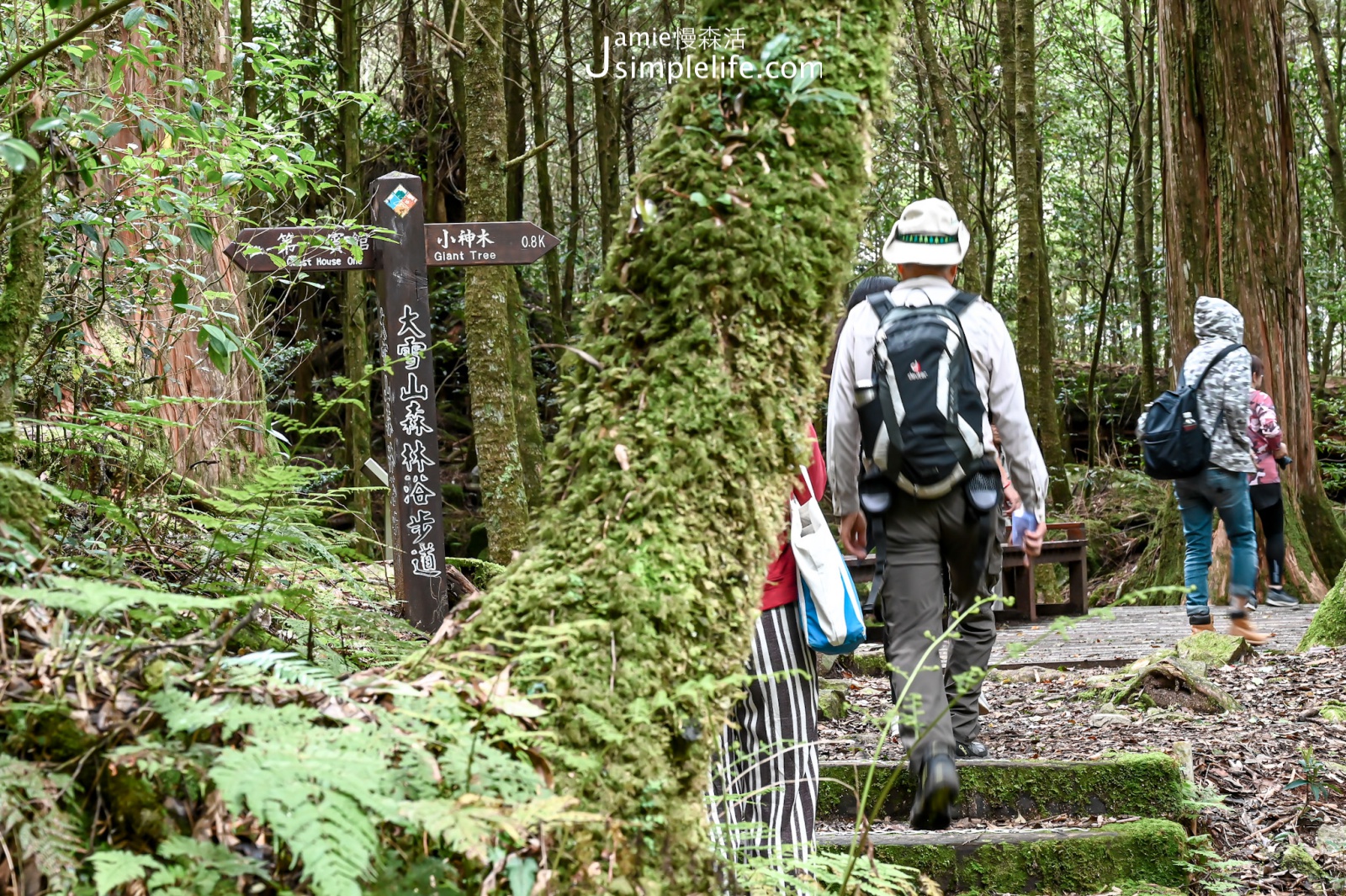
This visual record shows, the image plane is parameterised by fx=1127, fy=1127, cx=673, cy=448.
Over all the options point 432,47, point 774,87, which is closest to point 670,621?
point 774,87

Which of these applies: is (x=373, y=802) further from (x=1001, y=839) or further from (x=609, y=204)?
(x=609, y=204)

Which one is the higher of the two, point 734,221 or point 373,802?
point 734,221

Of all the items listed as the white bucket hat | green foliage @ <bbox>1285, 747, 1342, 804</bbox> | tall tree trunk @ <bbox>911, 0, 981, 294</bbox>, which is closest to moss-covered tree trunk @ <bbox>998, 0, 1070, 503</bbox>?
tall tree trunk @ <bbox>911, 0, 981, 294</bbox>

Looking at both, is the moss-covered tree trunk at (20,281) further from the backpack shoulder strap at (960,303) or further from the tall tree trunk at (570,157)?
the tall tree trunk at (570,157)

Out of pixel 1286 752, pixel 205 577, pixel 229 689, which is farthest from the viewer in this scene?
pixel 1286 752

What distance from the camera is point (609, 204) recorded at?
711 inches

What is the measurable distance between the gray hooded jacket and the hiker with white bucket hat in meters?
4.28

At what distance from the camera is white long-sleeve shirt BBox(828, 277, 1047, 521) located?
14.0 feet

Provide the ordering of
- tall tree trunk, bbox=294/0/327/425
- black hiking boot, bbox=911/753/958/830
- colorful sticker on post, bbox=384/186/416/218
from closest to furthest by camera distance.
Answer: black hiking boot, bbox=911/753/958/830
colorful sticker on post, bbox=384/186/416/218
tall tree trunk, bbox=294/0/327/425

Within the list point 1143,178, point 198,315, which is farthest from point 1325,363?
point 198,315

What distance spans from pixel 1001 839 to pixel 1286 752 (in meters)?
2.26

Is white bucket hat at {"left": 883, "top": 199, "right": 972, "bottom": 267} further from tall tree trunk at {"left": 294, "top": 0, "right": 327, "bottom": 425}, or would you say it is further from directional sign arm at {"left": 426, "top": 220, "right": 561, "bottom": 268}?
tall tree trunk at {"left": 294, "top": 0, "right": 327, "bottom": 425}

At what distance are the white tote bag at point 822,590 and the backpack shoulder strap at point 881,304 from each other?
3.36 feet

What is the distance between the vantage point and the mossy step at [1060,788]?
15.0 ft
